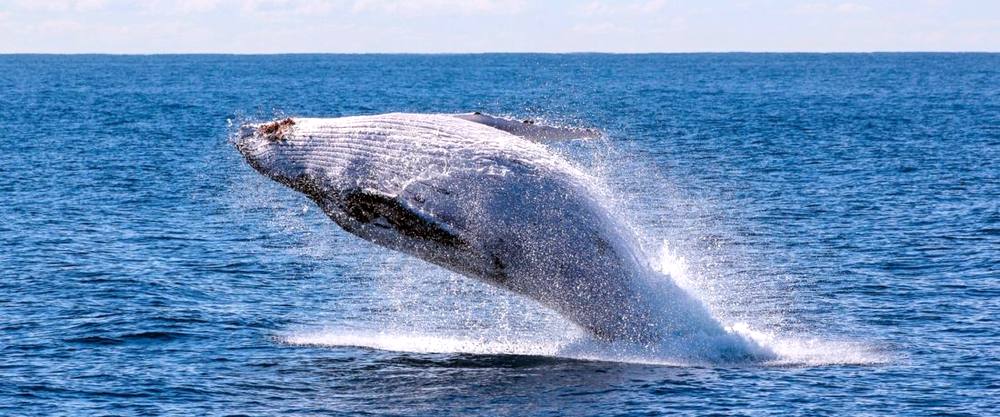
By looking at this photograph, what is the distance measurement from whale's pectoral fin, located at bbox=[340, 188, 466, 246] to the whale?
20 millimetres

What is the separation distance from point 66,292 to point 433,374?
11.1m

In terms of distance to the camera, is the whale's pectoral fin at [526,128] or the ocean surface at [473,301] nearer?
the whale's pectoral fin at [526,128]

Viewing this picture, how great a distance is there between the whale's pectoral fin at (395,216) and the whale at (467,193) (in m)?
0.02

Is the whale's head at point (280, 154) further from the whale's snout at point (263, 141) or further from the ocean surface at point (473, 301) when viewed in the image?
the ocean surface at point (473, 301)

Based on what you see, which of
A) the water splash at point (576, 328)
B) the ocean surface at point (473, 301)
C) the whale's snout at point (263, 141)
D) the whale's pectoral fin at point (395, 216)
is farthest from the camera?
the water splash at point (576, 328)

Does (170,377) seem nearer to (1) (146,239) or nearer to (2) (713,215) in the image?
(1) (146,239)

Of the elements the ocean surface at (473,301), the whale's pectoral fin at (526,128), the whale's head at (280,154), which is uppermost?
the whale's pectoral fin at (526,128)


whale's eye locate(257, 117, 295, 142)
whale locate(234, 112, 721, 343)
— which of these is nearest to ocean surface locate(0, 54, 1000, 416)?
whale locate(234, 112, 721, 343)

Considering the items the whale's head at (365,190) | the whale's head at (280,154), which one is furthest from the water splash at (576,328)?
the whale's head at (280,154)

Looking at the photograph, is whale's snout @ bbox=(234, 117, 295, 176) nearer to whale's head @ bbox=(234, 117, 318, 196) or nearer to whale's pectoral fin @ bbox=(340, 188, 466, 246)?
whale's head @ bbox=(234, 117, 318, 196)

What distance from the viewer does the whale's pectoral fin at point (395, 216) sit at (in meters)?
20.1

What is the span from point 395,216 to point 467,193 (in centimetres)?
112

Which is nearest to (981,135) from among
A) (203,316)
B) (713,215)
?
(713,215)

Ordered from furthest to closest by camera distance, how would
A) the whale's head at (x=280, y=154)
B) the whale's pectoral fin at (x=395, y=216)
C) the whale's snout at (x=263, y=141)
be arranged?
1. the whale's snout at (x=263, y=141)
2. the whale's head at (x=280, y=154)
3. the whale's pectoral fin at (x=395, y=216)
